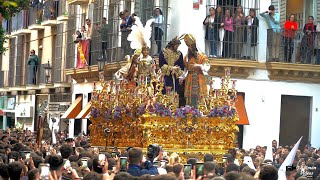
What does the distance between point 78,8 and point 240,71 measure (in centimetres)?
1271

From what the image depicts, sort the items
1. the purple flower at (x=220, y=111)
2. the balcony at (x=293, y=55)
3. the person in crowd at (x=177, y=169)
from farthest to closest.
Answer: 1. the balcony at (x=293, y=55)
2. the purple flower at (x=220, y=111)
3. the person in crowd at (x=177, y=169)

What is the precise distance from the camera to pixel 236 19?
35312mm

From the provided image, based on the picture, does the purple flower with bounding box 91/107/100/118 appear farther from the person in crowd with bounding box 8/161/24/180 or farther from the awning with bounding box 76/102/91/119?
the awning with bounding box 76/102/91/119

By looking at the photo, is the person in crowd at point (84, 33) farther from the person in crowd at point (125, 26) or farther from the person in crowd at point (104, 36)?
the person in crowd at point (125, 26)

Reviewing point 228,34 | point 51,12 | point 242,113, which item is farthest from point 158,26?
point 51,12

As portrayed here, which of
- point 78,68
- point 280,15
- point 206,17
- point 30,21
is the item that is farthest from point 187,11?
point 30,21

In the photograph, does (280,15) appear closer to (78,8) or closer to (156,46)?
(156,46)

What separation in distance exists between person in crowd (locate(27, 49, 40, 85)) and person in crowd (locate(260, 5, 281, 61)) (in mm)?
17780

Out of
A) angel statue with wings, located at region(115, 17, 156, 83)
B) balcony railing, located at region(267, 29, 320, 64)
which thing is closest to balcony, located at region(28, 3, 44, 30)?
balcony railing, located at region(267, 29, 320, 64)

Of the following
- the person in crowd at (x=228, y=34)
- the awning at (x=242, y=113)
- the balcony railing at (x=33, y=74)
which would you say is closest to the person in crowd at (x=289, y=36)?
the person in crowd at (x=228, y=34)

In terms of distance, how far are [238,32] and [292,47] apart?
186cm

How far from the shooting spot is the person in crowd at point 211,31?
114ft

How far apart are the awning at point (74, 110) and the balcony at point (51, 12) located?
5.70 m

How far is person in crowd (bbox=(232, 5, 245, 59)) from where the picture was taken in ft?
116
